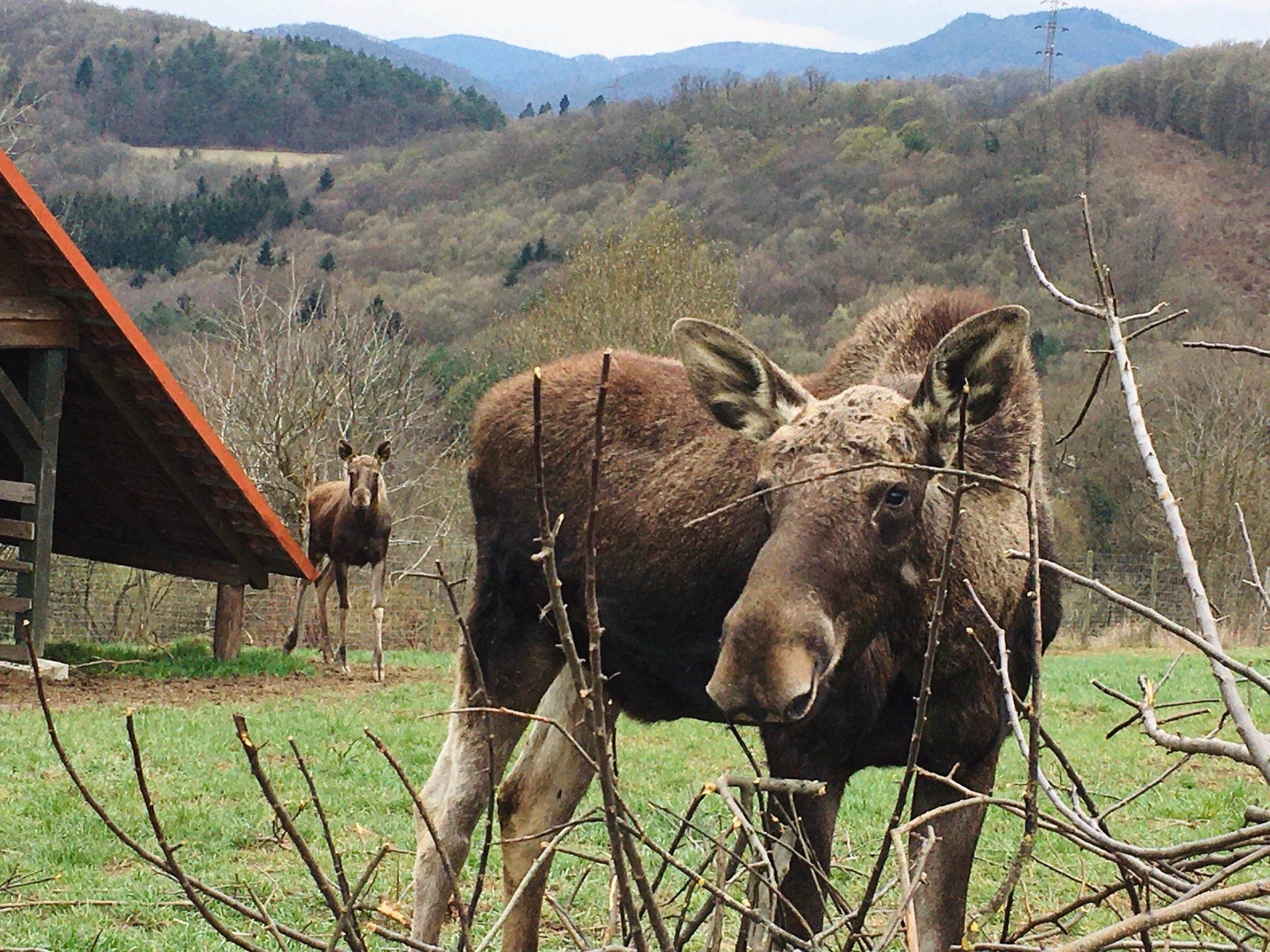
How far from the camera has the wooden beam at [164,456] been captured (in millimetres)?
12867

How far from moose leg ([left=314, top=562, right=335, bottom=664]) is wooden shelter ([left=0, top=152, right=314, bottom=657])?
133cm

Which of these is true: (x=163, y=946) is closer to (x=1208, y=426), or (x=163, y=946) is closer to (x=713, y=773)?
(x=713, y=773)

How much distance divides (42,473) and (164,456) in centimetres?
112

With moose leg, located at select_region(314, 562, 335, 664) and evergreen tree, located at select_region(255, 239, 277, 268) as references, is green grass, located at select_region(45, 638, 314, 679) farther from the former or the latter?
evergreen tree, located at select_region(255, 239, 277, 268)

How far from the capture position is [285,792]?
848 centimetres

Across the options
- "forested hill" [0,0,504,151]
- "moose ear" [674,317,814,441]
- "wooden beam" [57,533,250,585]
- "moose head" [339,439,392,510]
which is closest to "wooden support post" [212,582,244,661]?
"wooden beam" [57,533,250,585]

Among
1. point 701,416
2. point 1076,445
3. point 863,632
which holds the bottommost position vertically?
point 1076,445

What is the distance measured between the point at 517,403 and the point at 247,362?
2137 centimetres

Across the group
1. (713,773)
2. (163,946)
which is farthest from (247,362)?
(163,946)

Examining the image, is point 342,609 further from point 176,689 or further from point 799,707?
point 799,707

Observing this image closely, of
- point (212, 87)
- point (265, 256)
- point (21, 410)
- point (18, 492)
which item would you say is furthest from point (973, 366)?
point (212, 87)

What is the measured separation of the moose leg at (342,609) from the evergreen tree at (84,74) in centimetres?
8374

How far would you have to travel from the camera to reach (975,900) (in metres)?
6.21

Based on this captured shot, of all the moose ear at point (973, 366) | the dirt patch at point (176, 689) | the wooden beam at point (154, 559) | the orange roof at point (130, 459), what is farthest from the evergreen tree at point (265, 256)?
the moose ear at point (973, 366)
